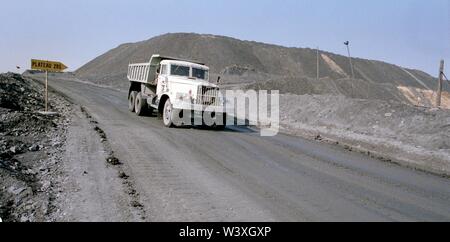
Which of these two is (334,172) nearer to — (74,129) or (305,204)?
(305,204)

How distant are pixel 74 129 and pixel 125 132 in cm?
146

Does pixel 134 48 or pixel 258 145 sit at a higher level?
pixel 134 48

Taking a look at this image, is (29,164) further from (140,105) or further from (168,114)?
(140,105)

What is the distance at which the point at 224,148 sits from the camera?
1200 cm

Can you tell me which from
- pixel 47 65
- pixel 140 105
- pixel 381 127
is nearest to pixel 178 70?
pixel 140 105

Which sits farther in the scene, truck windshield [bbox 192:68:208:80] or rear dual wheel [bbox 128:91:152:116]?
rear dual wheel [bbox 128:91:152:116]

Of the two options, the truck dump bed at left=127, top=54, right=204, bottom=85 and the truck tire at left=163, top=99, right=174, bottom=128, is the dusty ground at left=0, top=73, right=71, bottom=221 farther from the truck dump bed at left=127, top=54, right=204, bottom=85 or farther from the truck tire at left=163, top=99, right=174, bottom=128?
the truck dump bed at left=127, top=54, right=204, bottom=85

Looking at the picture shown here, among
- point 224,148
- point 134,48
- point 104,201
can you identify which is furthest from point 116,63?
point 104,201

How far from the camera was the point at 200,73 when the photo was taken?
670 inches

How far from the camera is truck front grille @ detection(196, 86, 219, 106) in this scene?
15.6m

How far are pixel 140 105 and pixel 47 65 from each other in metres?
3.97

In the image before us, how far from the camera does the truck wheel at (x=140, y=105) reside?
1869cm

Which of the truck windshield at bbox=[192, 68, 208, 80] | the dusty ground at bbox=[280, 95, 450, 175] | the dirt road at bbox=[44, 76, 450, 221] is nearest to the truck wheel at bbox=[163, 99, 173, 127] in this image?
the truck windshield at bbox=[192, 68, 208, 80]

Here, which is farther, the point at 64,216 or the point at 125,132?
the point at 125,132
